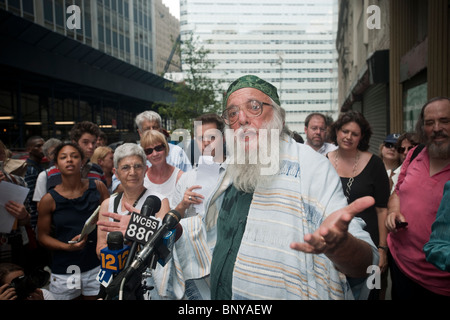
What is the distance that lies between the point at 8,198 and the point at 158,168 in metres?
1.36

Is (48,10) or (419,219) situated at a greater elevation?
(48,10)

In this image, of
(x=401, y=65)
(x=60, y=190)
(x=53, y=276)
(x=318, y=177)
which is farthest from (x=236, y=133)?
(x=401, y=65)

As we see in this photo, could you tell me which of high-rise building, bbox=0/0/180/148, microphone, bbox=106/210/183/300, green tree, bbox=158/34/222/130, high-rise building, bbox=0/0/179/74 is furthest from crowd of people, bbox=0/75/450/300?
green tree, bbox=158/34/222/130

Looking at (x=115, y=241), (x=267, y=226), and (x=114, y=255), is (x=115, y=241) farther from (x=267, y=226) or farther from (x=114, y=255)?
(x=267, y=226)

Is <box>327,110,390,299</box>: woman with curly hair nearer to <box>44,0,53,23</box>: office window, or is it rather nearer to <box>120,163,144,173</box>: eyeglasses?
<box>120,163,144,173</box>: eyeglasses

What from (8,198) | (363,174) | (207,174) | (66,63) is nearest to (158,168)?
(207,174)

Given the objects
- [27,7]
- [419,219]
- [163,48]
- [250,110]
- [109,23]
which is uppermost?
[163,48]

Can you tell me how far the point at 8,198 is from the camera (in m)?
3.00

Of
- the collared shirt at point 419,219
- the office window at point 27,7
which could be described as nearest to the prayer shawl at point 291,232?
the collared shirt at point 419,219

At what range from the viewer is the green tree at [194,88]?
14.2 m

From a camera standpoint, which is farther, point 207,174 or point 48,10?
point 48,10

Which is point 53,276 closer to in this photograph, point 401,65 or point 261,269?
point 261,269

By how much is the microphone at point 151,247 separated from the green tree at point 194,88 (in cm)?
1229

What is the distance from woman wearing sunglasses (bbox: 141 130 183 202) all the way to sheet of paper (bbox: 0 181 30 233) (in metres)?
1.10
